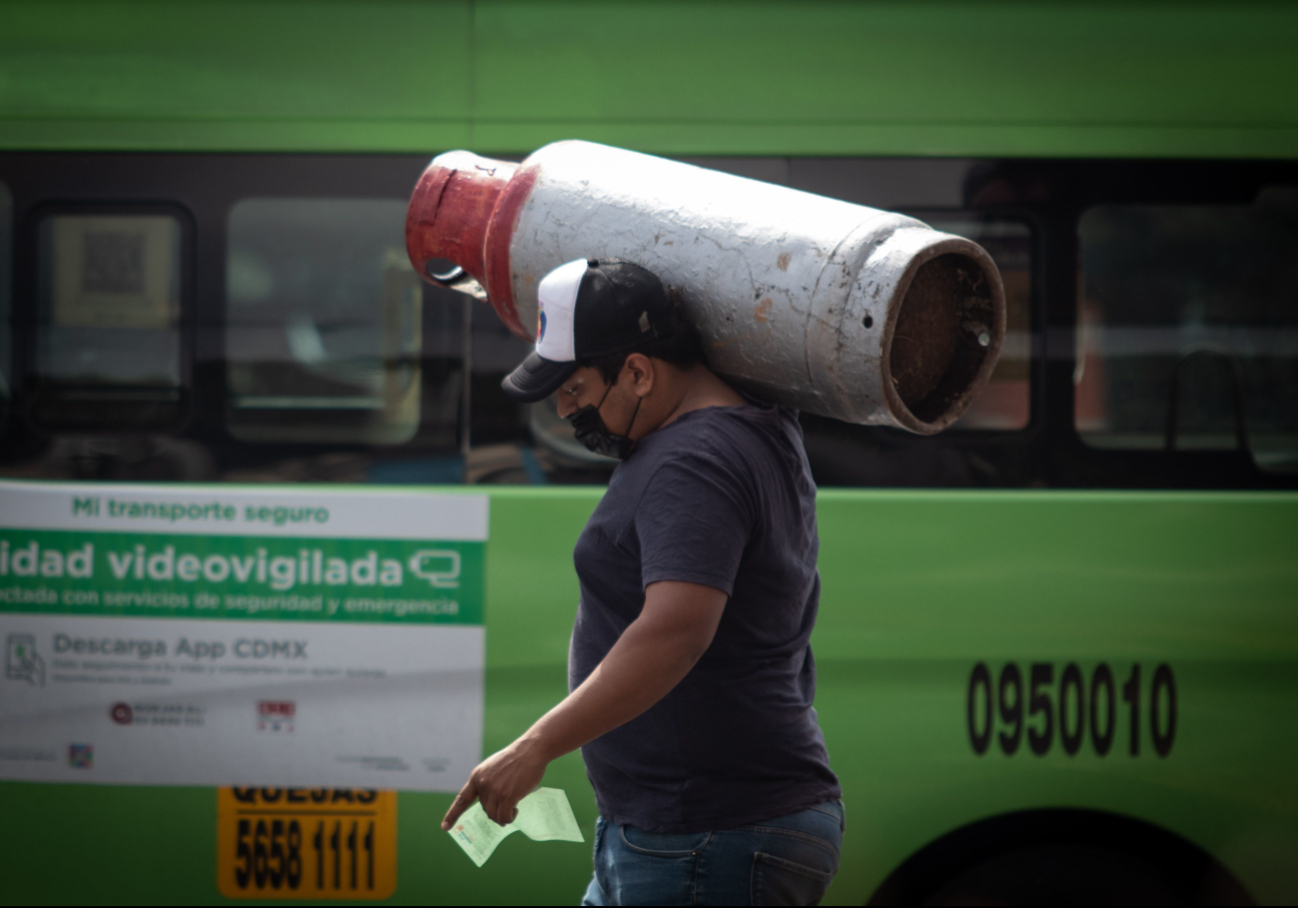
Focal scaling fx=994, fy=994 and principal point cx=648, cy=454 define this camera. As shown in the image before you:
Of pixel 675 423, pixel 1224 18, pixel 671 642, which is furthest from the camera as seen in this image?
pixel 1224 18

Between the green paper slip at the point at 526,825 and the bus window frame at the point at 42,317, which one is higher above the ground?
the bus window frame at the point at 42,317

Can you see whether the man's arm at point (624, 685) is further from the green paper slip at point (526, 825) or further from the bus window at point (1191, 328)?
the bus window at point (1191, 328)

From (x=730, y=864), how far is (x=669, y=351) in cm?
76

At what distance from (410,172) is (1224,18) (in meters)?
2.22

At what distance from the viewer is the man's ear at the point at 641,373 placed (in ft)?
4.85

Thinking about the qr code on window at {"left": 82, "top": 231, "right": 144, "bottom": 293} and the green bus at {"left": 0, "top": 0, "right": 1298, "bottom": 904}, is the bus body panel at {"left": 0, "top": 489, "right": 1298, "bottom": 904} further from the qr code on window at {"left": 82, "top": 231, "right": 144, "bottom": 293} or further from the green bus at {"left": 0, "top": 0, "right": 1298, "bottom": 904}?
the qr code on window at {"left": 82, "top": 231, "right": 144, "bottom": 293}

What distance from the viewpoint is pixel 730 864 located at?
4.80 ft

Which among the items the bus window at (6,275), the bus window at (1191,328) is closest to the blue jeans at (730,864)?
the bus window at (1191,328)

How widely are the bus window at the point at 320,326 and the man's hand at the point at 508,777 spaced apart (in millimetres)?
1516

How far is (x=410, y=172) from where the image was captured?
271 cm

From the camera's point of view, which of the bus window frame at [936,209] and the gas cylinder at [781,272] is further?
the bus window frame at [936,209]

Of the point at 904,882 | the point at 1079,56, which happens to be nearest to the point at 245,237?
the point at 1079,56

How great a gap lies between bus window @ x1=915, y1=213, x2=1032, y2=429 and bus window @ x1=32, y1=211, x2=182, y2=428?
2.09 m

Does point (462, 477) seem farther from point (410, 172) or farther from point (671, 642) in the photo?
point (671, 642)
